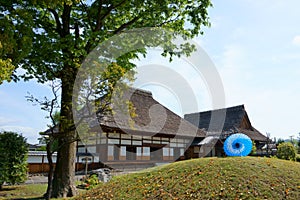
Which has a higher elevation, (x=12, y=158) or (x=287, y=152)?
(x=12, y=158)

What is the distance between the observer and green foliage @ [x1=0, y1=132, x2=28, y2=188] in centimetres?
1020

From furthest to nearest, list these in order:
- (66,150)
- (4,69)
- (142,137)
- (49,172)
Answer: (142,137) < (66,150) < (49,172) < (4,69)

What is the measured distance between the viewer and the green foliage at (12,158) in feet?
33.5

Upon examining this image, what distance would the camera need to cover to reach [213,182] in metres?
6.74

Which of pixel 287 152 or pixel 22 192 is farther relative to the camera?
pixel 287 152

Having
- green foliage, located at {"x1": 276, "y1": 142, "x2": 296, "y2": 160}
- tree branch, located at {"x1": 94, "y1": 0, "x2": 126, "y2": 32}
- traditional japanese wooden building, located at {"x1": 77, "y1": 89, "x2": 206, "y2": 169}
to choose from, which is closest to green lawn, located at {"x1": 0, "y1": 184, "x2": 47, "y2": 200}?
traditional japanese wooden building, located at {"x1": 77, "y1": 89, "x2": 206, "y2": 169}

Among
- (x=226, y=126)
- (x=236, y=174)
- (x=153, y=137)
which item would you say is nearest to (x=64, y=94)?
(x=236, y=174)

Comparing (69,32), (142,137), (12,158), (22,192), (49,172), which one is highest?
(69,32)

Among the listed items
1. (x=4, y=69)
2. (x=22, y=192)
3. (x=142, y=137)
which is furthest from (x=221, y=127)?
(x=4, y=69)

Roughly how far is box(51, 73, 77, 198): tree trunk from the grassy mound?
1.60 meters

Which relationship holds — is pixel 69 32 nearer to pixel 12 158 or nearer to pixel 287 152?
pixel 12 158

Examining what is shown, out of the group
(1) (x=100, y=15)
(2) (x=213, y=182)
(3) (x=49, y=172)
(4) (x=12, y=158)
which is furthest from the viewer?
(4) (x=12, y=158)

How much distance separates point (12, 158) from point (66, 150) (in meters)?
2.70

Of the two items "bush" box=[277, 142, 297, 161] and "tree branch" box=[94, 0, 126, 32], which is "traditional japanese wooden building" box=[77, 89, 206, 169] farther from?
"bush" box=[277, 142, 297, 161]
